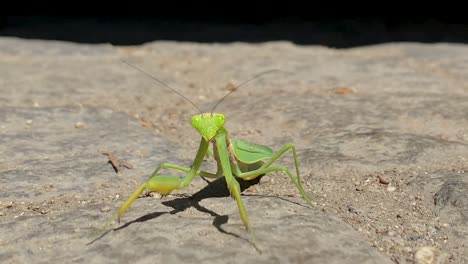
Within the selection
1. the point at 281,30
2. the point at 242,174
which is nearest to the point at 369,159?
the point at 242,174

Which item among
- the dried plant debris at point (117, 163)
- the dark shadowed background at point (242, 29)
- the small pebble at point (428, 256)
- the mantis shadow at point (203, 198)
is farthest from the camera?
the dark shadowed background at point (242, 29)

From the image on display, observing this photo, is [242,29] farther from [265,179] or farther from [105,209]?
[105,209]

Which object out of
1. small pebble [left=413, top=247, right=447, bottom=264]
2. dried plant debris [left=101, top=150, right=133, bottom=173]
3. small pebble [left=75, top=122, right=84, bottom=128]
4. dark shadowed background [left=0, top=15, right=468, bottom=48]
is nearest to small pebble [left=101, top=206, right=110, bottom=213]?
dried plant debris [left=101, top=150, right=133, bottom=173]

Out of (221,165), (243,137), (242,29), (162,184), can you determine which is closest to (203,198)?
(221,165)

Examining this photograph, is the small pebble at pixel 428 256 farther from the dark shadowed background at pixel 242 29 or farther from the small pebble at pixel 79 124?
the dark shadowed background at pixel 242 29

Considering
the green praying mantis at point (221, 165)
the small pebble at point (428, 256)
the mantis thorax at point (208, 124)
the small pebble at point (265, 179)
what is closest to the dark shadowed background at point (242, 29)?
the small pebble at point (265, 179)

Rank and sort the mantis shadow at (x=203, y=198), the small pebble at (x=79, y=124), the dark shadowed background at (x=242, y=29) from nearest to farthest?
the mantis shadow at (x=203, y=198), the small pebble at (x=79, y=124), the dark shadowed background at (x=242, y=29)

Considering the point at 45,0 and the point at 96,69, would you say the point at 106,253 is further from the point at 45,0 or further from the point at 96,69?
the point at 45,0
